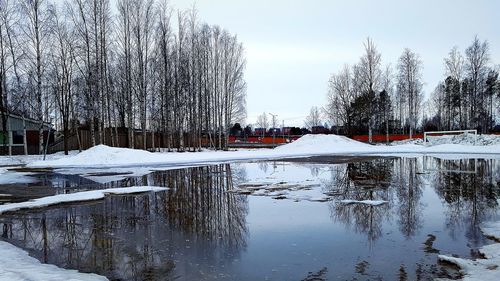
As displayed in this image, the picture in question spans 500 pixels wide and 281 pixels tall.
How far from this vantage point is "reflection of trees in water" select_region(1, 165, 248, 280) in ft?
20.1

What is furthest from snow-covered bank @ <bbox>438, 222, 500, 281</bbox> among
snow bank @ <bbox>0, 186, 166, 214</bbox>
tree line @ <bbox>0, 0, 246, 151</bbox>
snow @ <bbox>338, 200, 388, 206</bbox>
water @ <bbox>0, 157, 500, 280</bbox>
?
tree line @ <bbox>0, 0, 246, 151</bbox>

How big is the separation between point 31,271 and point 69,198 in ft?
23.3

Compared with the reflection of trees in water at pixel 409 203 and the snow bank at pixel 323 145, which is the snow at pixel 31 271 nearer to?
the reflection of trees in water at pixel 409 203

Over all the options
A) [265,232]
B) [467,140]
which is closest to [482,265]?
[265,232]

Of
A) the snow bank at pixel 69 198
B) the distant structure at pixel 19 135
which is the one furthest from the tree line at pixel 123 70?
the snow bank at pixel 69 198

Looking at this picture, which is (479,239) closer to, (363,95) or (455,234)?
(455,234)

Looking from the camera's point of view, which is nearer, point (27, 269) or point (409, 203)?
point (27, 269)

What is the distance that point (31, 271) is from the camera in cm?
569

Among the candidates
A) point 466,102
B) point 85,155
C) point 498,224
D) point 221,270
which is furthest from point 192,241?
point 466,102

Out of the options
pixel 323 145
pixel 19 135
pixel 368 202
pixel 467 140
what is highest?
pixel 19 135

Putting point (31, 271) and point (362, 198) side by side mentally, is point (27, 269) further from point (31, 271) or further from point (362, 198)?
point (362, 198)

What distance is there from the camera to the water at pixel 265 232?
5840mm

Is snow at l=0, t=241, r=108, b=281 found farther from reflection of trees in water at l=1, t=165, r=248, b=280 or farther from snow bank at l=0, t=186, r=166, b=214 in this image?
snow bank at l=0, t=186, r=166, b=214

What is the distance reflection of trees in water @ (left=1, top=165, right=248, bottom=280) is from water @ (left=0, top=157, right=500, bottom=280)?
0.02 metres
